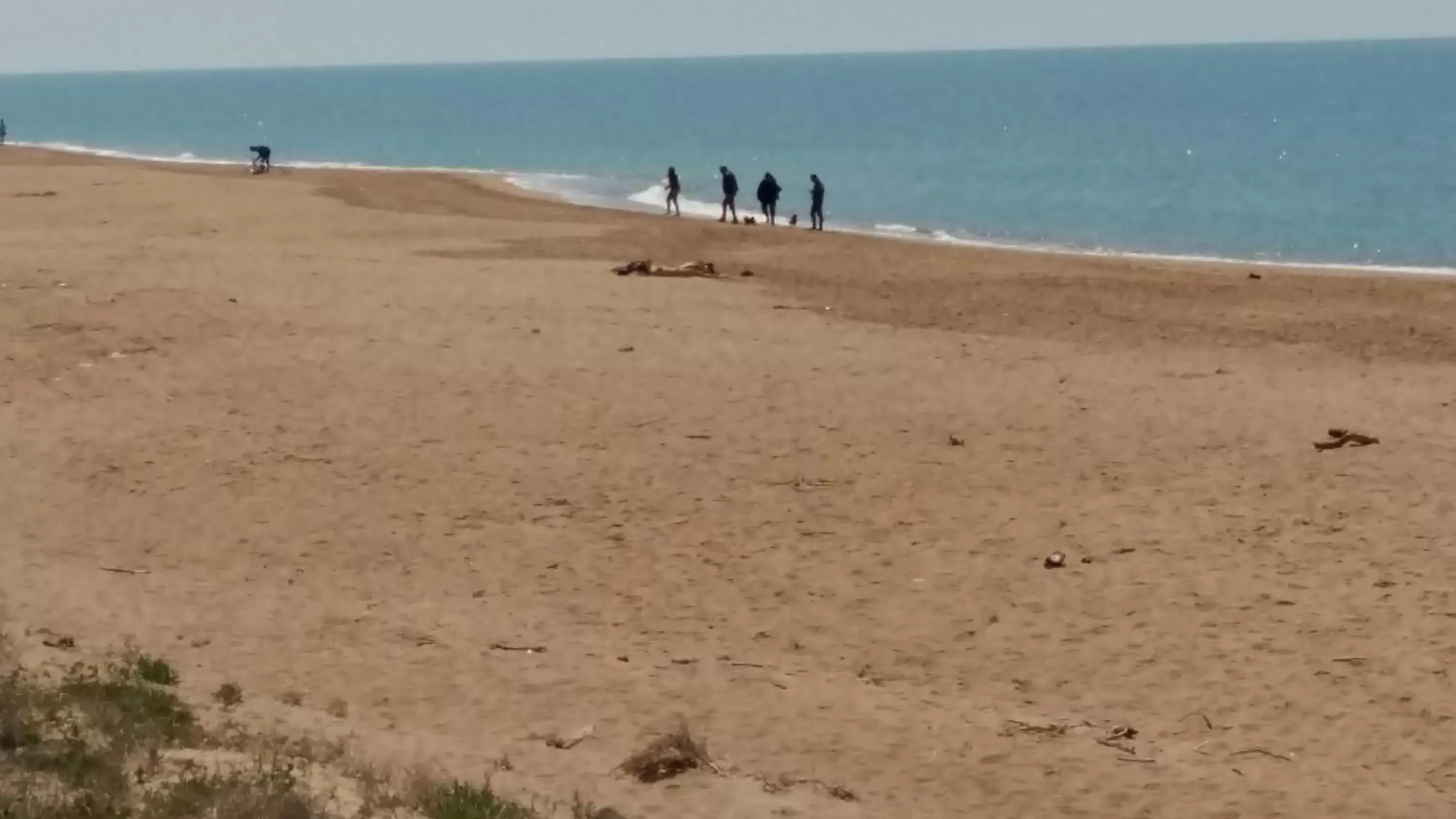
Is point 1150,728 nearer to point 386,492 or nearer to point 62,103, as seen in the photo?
point 386,492

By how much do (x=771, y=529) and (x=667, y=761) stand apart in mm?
5221

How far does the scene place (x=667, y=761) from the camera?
8.78 m

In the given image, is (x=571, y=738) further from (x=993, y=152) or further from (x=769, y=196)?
(x=993, y=152)

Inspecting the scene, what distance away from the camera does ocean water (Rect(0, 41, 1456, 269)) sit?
46.1 meters

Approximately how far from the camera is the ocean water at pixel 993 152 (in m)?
46.1

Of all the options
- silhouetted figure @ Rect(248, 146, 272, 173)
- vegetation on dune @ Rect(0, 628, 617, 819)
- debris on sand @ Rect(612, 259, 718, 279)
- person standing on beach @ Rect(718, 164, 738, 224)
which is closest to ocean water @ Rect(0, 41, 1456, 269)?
person standing on beach @ Rect(718, 164, 738, 224)

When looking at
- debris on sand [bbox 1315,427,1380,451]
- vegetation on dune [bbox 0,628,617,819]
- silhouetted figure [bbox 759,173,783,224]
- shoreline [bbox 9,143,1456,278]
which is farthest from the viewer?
silhouetted figure [bbox 759,173,783,224]

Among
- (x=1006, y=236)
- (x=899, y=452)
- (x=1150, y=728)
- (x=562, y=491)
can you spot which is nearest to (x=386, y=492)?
(x=562, y=491)

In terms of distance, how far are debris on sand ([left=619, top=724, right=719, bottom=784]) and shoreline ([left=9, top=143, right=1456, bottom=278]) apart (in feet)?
84.6

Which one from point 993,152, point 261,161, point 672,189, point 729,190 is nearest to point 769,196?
point 729,190

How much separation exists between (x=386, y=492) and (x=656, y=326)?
717 cm

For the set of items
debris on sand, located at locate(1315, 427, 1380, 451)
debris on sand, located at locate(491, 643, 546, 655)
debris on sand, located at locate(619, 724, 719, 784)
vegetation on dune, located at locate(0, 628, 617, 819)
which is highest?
debris on sand, located at locate(1315, 427, 1380, 451)

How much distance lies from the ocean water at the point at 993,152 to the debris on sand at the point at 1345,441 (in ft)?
75.7

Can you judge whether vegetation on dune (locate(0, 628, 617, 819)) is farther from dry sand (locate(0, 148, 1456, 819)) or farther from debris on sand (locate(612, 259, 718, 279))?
debris on sand (locate(612, 259, 718, 279))
